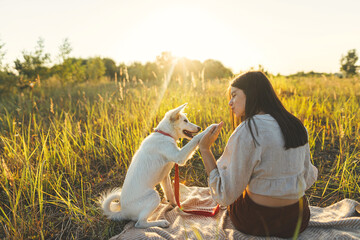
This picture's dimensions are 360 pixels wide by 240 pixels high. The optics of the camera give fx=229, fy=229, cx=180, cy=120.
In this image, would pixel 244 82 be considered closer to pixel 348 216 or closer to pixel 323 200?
pixel 348 216

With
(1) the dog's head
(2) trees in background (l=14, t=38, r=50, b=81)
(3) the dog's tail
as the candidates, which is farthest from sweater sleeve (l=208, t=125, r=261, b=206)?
(2) trees in background (l=14, t=38, r=50, b=81)

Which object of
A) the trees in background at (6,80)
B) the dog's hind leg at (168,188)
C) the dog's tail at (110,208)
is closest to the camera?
the dog's tail at (110,208)

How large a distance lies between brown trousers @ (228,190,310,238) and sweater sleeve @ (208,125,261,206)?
0.26 m

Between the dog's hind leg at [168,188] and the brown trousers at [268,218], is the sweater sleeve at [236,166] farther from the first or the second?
the dog's hind leg at [168,188]

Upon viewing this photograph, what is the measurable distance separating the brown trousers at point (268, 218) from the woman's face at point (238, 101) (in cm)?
85

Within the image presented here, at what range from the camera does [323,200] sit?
11.4ft

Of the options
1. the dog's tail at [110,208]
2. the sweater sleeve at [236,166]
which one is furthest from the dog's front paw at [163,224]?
the sweater sleeve at [236,166]

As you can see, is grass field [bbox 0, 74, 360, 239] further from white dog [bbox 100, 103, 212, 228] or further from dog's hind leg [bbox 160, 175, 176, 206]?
dog's hind leg [bbox 160, 175, 176, 206]

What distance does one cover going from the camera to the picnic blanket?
242 cm

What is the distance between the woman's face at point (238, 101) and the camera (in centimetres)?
225

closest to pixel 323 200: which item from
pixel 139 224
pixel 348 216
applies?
pixel 348 216

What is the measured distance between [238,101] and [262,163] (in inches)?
25.1

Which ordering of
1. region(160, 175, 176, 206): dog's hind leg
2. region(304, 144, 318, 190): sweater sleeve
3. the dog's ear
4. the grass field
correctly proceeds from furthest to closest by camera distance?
region(160, 175, 176, 206): dog's hind leg, the dog's ear, the grass field, region(304, 144, 318, 190): sweater sleeve

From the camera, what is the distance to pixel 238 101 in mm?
2271
